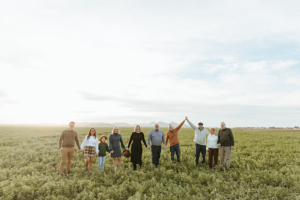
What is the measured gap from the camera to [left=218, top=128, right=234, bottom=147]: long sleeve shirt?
9.47 m

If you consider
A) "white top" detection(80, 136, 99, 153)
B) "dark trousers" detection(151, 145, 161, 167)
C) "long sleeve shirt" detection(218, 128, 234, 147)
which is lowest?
"dark trousers" detection(151, 145, 161, 167)

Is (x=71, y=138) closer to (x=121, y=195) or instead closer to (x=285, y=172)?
(x=121, y=195)

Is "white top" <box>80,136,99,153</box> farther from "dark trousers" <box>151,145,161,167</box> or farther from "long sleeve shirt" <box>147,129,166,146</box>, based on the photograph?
"dark trousers" <box>151,145,161,167</box>

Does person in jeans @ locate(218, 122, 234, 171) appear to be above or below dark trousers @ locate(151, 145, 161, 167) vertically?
above

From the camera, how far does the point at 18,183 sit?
741cm

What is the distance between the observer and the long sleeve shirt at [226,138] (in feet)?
31.1

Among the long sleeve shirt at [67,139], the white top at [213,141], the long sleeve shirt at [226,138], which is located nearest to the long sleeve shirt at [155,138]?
the white top at [213,141]

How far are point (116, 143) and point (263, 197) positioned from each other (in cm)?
674

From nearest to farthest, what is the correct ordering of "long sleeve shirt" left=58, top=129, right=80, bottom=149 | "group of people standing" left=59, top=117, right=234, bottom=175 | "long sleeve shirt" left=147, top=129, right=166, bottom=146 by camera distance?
"long sleeve shirt" left=58, top=129, right=80, bottom=149
"group of people standing" left=59, top=117, right=234, bottom=175
"long sleeve shirt" left=147, top=129, right=166, bottom=146

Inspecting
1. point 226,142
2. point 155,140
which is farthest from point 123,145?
point 226,142

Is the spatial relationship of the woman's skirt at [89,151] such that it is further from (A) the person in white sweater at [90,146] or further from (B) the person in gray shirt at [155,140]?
(B) the person in gray shirt at [155,140]

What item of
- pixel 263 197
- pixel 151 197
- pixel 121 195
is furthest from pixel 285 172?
pixel 121 195

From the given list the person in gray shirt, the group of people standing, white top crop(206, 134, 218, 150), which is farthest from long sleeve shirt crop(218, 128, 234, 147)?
the person in gray shirt

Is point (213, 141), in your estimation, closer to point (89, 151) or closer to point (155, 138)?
point (155, 138)
